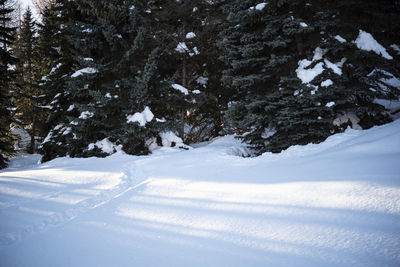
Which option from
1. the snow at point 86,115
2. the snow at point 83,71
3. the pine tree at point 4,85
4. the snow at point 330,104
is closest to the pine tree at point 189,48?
the snow at point 83,71

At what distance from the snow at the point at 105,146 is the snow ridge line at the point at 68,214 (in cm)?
437

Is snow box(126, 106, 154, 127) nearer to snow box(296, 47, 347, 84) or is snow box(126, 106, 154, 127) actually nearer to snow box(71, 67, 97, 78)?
snow box(71, 67, 97, 78)

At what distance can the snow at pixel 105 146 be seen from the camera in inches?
321

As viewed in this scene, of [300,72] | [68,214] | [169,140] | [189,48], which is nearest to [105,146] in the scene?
[169,140]

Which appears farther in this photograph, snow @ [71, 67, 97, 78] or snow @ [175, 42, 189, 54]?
snow @ [175, 42, 189, 54]

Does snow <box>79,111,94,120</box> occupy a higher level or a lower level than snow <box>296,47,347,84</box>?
lower

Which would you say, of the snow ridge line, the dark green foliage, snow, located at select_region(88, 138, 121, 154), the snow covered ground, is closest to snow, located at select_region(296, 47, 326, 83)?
the snow covered ground

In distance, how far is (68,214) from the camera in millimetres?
2902

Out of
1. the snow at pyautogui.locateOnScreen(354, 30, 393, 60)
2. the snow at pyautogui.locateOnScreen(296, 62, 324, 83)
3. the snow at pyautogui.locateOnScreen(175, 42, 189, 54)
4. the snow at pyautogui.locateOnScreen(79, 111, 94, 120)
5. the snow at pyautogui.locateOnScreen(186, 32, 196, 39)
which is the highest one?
the snow at pyautogui.locateOnScreen(186, 32, 196, 39)

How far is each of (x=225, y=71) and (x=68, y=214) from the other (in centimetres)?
651

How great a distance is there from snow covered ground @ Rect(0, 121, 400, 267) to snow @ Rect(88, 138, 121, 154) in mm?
3920

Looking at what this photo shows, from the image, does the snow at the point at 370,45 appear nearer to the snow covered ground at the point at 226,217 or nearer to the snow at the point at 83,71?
the snow covered ground at the point at 226,217

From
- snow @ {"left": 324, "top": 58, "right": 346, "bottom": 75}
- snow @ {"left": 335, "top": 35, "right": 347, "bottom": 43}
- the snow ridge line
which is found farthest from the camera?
Result: snow @ {"left": 335, "top": 35, "right": 347, "bottom": 43}

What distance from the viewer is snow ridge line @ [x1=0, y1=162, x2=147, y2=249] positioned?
2.39 metres
